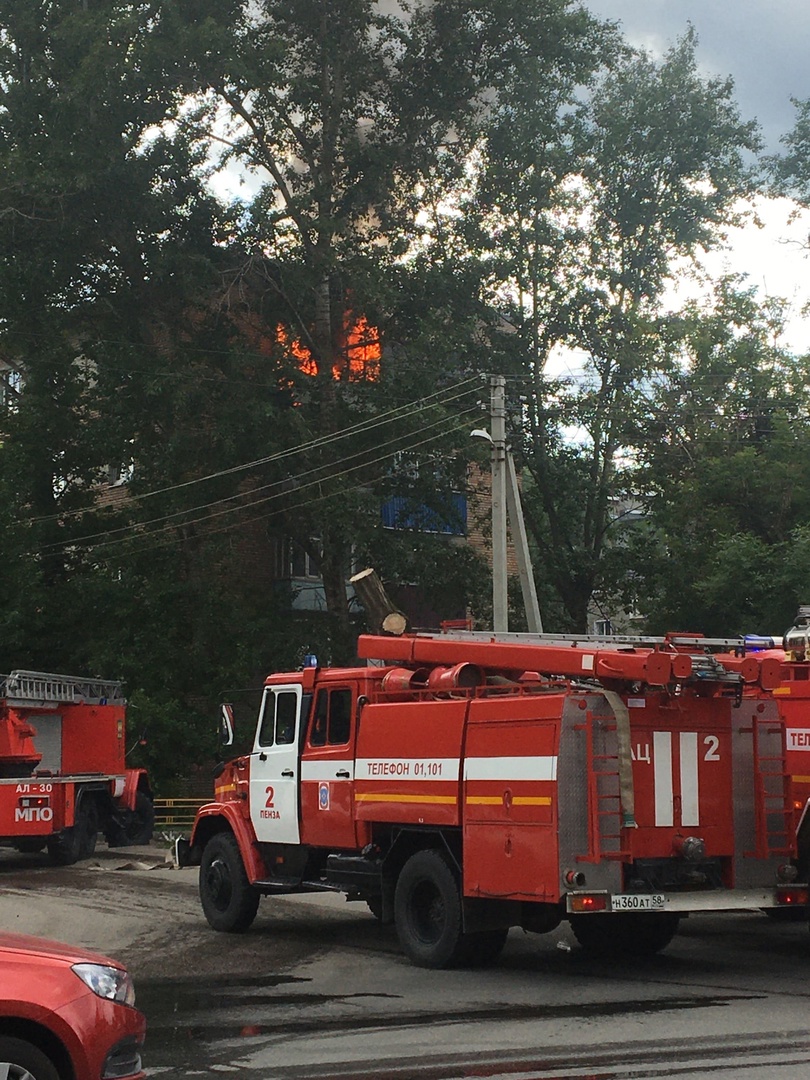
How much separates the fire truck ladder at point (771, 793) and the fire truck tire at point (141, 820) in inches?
602

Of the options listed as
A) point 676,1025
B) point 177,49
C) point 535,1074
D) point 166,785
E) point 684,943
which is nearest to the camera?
point 535,1074

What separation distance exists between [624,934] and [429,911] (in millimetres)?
1855

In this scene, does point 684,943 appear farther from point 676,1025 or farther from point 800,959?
point 676,1025

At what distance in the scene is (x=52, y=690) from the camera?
926 inches

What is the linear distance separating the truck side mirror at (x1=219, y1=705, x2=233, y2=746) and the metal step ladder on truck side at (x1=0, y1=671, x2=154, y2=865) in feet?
26.8

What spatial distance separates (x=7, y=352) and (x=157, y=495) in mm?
5426

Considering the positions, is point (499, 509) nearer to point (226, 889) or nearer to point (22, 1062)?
point (226, 889)

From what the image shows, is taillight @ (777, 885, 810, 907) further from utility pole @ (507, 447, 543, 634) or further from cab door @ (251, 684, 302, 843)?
utility pole @ (507, 447, 543, 634)

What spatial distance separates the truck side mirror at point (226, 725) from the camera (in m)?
14.4

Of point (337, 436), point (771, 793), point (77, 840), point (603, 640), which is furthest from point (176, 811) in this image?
point (771, 793)

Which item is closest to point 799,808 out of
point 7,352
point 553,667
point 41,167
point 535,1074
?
point 553,667

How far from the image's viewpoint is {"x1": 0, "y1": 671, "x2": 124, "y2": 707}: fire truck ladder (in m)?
22.0

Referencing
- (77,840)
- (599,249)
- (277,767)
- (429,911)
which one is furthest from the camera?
(599,249)

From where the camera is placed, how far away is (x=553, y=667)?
11312 millimetres
